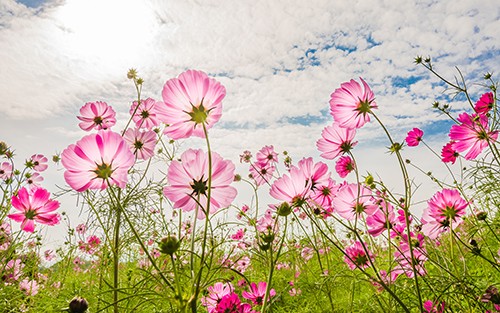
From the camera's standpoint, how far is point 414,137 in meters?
1.93

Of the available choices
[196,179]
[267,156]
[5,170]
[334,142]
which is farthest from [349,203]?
[5,170]

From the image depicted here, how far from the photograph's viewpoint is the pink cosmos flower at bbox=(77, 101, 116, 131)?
4.80ft

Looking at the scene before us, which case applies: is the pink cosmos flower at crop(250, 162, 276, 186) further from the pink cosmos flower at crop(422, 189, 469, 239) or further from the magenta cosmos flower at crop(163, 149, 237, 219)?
the magenta cosmos flower at crop(163, 149, 237, 219)

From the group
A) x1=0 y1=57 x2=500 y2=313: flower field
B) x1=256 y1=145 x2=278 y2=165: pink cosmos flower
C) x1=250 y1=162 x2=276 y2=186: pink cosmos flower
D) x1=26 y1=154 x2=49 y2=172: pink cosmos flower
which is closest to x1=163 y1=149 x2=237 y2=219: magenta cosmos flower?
x1=0 y1=57 x2=500 y2=313: flower field

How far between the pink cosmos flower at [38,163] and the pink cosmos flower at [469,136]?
9.58ft

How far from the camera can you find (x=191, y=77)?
28.4 inches

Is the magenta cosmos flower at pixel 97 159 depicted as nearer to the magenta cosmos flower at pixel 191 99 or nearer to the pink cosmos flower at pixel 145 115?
the magenta cosmos flower at pixel 191 99

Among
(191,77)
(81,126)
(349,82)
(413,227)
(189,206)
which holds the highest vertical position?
(81,126)

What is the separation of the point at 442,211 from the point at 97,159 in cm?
110

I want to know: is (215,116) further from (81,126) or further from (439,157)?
(439,157)

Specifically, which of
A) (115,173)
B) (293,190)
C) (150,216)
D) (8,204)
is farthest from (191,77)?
(8,204)

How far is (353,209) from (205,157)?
2.28ft

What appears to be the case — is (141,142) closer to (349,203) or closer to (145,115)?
(145,115)

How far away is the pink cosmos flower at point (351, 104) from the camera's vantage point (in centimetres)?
106
